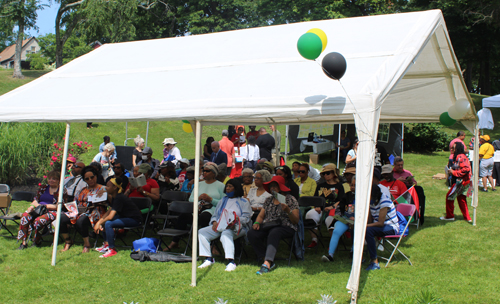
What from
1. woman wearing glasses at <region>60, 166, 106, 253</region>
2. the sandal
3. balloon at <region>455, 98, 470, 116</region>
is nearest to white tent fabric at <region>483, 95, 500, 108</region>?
balloon at <region>455, 98, 470, 116</region>

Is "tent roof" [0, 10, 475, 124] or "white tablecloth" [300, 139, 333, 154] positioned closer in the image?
"tent roof" [0, 10, 475, 124]

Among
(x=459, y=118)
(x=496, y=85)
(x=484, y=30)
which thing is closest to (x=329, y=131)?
(x=459, y=118)

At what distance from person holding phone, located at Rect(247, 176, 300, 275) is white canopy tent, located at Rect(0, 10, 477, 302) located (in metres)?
0.98

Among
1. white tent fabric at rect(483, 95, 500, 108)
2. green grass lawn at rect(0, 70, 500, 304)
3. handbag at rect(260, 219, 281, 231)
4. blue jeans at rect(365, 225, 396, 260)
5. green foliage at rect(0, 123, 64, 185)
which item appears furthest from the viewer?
white tent fabric at rect(483, 95, 500, 108)

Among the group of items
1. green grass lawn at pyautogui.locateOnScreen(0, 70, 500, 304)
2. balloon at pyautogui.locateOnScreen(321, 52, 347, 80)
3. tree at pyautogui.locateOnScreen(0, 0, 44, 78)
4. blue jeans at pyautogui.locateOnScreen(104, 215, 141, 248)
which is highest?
tree at pyautogui.locateOnScreen(0, 0, 44, 78)

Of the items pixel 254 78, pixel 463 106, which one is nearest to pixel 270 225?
pixel 254 78

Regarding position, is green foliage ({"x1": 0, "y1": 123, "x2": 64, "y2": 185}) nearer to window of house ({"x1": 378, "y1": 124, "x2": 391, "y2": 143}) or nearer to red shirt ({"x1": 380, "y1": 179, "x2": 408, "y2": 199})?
red shirt ({"x1": 380, "y1": 179, "x2": 408, "y2": 199})

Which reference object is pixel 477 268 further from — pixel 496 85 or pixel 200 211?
pixel 496 85

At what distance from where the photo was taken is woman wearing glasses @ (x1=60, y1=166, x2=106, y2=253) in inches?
236

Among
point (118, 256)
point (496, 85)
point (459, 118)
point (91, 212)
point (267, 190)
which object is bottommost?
point (118, 256)

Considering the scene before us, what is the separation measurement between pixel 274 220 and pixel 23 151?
7.61m

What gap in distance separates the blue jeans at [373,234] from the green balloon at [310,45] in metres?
2.34

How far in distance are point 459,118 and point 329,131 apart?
8589mm

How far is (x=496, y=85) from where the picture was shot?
132ft
